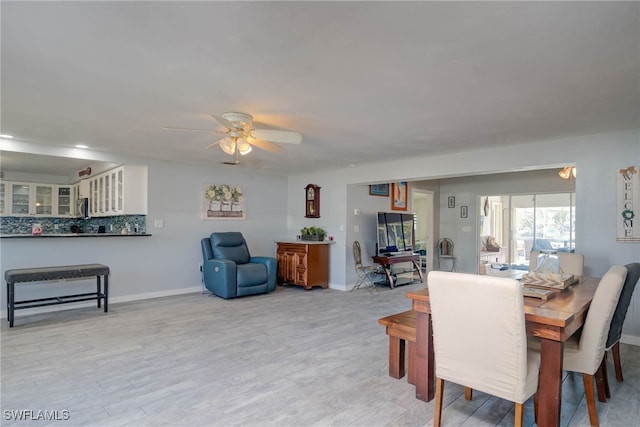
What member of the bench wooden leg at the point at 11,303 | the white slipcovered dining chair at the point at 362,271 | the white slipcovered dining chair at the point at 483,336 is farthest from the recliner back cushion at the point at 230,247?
the white slipcovered dining chair at the point at 483,336

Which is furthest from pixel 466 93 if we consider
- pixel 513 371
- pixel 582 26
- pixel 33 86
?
pixel 33 86

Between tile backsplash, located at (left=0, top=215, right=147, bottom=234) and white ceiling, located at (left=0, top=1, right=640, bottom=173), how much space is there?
2.33m

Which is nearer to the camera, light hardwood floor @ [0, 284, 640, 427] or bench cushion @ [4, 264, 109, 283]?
light hardwood floor @ [0, 284, 640, 427]

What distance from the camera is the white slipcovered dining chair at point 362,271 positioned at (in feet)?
21.4

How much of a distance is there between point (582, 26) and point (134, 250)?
5.84m

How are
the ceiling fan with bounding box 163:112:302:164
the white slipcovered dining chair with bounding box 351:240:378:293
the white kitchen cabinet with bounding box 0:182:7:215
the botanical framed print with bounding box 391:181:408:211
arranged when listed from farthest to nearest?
the botanical framed print with bounding box 391:181:408:211
the white kitchen cabinet with bounding box 0:182:7:215
the white slipcovered dining chair with bounding box 351:240:378:293
the ceiling fan with bounding box 163:112:302:164

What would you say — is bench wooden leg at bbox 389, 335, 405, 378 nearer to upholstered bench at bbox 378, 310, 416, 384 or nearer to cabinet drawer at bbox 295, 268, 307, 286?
upholstered bench at bbox 378, 310, 416, 384

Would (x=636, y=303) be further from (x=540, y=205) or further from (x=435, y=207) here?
→ (x=435, y=207)

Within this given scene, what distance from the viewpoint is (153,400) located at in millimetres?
2467

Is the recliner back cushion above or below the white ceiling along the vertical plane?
below

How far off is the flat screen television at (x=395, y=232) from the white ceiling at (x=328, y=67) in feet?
10.4

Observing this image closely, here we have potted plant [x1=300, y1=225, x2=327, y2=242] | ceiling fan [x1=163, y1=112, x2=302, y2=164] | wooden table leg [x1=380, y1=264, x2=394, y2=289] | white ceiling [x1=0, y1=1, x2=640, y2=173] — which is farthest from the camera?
potted plant [x1=300, y1=225, x2=327, y2=242]

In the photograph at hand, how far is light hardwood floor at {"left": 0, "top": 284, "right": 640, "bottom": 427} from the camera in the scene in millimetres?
2293

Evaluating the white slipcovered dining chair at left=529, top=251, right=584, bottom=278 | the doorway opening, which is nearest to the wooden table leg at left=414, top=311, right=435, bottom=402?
the white slipcovered dining chair at left=529, top=251, right=584, bottom=278
